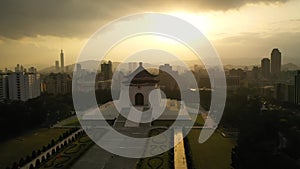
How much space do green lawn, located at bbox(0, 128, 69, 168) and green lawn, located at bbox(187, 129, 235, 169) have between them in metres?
4.99

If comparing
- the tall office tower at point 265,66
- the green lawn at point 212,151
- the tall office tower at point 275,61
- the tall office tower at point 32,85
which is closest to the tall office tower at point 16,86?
the tall office tower at point 32,85

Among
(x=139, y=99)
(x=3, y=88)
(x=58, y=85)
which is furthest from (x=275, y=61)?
(x=139, y=99)

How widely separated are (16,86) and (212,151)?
21.7m

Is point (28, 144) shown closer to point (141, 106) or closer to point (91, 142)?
point (91, 142)

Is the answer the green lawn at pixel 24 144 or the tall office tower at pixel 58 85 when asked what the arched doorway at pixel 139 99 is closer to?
the green lawn at pixel 24 144

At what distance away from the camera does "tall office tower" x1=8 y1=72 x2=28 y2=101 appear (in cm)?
2803

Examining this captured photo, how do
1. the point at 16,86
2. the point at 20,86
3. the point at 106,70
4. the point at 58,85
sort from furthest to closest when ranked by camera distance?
the point at 106,70 → the point at 58,85 → the point at 20,86 → the point at 16,86

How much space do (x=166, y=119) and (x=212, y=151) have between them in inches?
199

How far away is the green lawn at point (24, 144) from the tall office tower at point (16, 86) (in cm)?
1480

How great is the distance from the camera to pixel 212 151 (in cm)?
1059

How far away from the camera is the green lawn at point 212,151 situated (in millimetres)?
9273

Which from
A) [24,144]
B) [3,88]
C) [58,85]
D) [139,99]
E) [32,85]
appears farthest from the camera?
[58,85]

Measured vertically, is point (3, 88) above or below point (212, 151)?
above

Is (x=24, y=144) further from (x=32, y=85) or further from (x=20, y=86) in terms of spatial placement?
(x=32, y=85)
